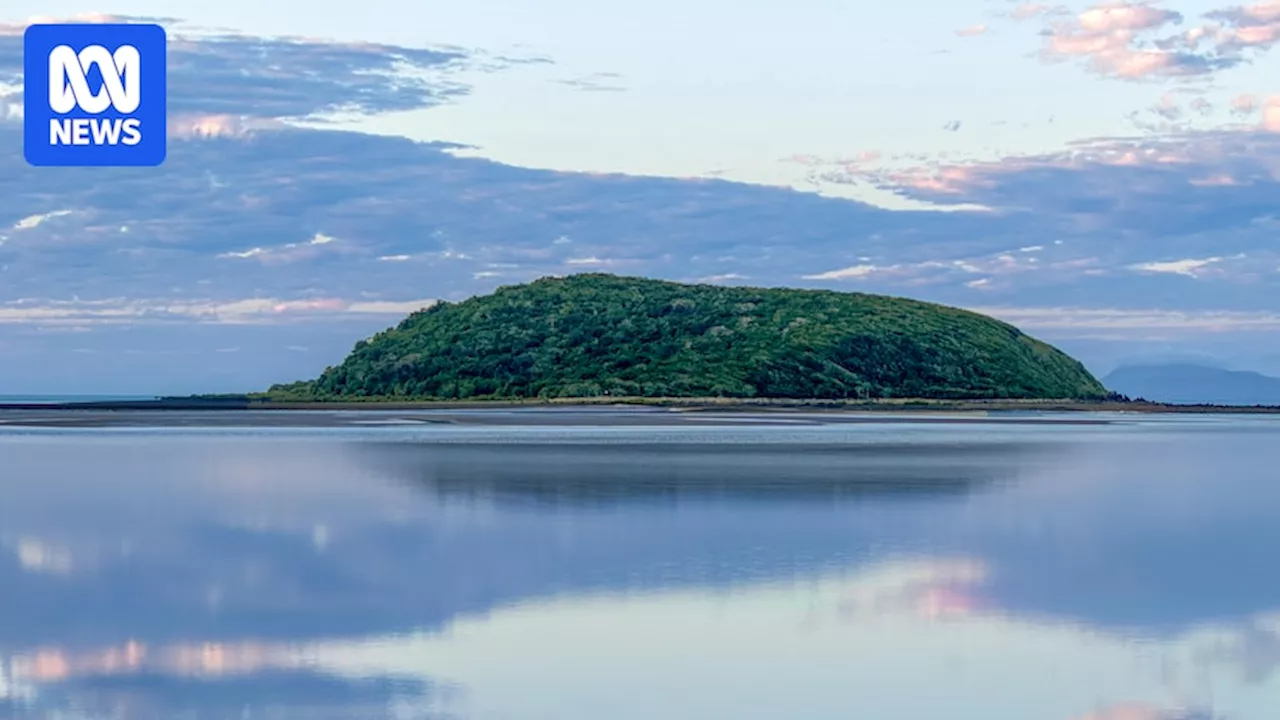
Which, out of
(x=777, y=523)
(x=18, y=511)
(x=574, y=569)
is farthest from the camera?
(x=18, y=511)

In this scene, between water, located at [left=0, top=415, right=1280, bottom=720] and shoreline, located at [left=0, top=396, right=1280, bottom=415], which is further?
shoreline, located at [left=0, top=396, right=1280, bottom=415]

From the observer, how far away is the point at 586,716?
615 inches

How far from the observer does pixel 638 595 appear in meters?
22.9

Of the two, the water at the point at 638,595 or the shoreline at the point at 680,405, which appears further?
the shoreline at the point at 680,405

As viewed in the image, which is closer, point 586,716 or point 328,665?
point 586,716

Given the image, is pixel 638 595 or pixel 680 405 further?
pixel 680 405

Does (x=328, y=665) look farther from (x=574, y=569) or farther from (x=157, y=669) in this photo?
(x=574, y=569)

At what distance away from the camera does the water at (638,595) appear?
16484mm

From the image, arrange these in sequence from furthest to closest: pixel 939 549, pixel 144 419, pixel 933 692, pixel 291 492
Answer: pixel 144 419 → pixel 291 492 → pixel 939 549 → pixel 933 692

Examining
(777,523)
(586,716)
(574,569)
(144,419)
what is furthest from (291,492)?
(144,419)

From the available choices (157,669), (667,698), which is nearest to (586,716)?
(667,698)

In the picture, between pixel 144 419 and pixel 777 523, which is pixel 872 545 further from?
pixel 144 419

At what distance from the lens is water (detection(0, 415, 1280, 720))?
16484mm

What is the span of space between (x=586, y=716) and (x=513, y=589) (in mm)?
8073
